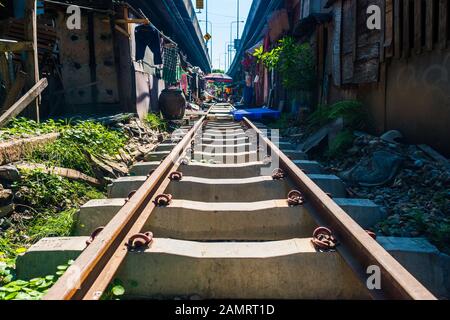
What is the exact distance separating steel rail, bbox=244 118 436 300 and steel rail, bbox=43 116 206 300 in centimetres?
109

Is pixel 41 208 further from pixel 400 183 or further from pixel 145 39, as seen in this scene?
pixel 145 39

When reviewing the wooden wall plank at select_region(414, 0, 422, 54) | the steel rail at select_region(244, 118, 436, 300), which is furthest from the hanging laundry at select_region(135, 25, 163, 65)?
the steel rail at select_region(244, 118, 436, 300)

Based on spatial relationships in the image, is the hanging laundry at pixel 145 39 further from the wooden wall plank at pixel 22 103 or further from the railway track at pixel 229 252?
the railway track at pixel 229 252

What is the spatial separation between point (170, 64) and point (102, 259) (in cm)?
1279

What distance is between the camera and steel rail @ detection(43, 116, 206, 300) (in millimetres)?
1384

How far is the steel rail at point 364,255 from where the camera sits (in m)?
1.37

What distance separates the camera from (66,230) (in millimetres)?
2857

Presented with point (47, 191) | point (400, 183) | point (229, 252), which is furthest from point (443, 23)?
point (47, 191)

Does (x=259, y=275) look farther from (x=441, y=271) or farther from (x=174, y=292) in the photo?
(x=441, y=271)

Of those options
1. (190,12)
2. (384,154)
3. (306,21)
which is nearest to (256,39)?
(190,12)

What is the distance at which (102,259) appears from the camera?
5.50ft

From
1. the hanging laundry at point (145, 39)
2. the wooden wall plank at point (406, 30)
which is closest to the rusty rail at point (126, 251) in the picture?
the wooden wall plank at point (406, 30)

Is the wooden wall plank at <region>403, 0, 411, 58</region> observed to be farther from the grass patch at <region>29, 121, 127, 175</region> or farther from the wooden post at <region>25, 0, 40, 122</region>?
the wooden post at <region>25, 0, 40, 122</region>
